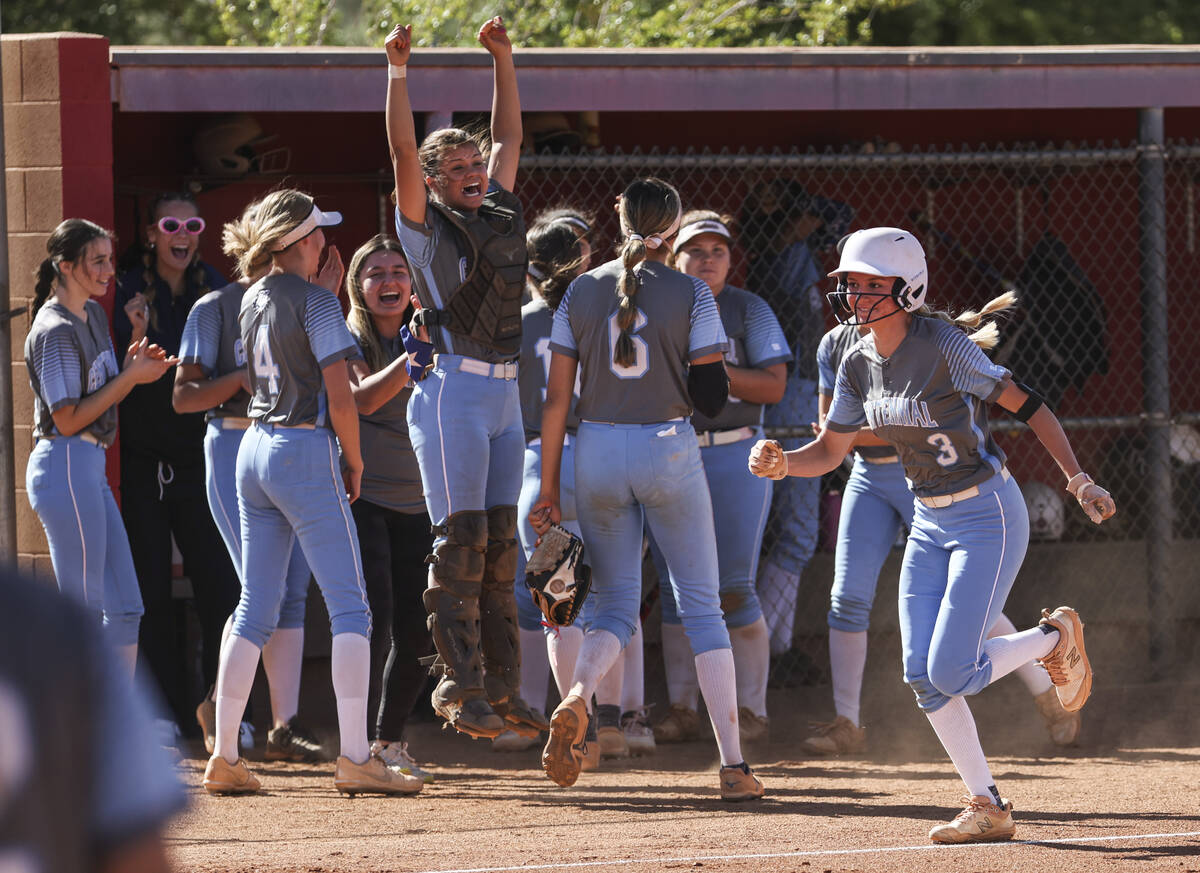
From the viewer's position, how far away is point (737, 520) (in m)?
5.96

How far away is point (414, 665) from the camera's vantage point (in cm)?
582

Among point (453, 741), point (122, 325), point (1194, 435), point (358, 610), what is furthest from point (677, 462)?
point (1194, 435)

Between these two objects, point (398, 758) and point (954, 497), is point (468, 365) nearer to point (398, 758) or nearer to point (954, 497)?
point (954, 497)

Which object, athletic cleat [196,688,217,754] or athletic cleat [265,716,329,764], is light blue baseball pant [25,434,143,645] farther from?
athletic cleat [265,716,329,764]

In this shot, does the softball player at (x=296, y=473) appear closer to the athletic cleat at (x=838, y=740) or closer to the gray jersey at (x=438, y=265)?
the gray jersey at (x=438, y=265)

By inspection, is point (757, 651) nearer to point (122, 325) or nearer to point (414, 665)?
point (414, 665)

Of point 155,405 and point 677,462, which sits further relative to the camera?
point 155,405

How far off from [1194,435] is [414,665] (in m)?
5.00

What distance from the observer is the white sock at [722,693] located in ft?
16.7

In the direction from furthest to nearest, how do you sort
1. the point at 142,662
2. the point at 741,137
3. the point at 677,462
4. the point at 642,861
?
the point at 741,137 → the point at 142,662 → the point at 677,462 → the point at 642,861

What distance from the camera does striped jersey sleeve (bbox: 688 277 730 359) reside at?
5.07 m

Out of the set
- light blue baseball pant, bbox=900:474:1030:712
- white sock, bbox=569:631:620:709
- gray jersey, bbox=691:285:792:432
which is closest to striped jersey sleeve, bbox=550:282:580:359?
white sock, bbox=569:631:620:709

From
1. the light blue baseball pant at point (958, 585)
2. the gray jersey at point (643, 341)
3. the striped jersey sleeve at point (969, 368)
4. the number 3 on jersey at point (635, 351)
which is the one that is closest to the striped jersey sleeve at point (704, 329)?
the gray jersey at point (643, 341)

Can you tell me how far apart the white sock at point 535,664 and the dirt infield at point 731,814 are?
284mm
